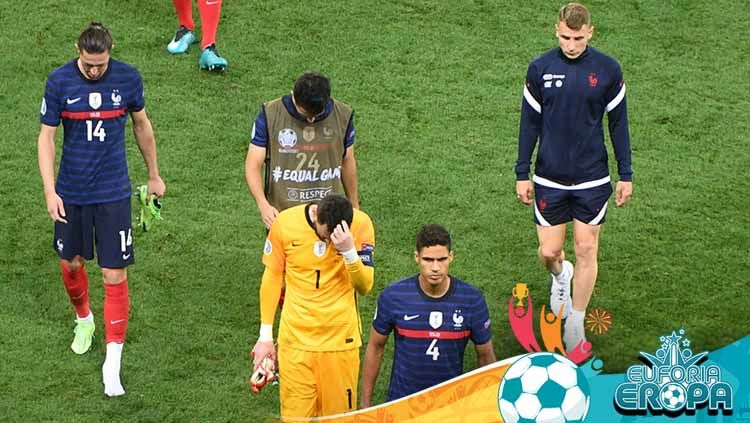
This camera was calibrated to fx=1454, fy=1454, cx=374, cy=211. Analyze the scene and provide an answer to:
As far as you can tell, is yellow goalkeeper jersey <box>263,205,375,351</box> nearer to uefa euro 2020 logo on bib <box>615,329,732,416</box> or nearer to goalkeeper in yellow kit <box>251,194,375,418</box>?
goalkeeper in yellow kit <box>251,194,375,418</box>

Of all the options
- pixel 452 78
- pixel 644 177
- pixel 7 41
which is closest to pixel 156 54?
pixel 7 41

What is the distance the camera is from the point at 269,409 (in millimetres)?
8656

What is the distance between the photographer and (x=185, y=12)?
1295 cm

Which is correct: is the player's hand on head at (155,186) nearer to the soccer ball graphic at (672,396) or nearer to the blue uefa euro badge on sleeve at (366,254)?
the blue uefa euro badge on sleeve at (366,254)

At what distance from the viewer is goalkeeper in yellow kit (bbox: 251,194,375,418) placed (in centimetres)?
762

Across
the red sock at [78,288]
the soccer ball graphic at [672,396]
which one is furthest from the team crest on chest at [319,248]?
the red sock at [78,288]

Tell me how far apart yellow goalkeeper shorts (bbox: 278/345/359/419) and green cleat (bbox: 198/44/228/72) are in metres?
5.35

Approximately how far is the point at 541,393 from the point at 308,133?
88.2 inches

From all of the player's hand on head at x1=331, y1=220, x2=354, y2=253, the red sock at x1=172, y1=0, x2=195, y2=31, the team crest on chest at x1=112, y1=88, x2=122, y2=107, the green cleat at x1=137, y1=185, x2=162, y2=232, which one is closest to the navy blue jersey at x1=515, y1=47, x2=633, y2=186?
the player's hand on head at x1=331, y1=220, x2=354, y2=253

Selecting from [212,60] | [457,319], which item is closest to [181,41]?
[212,60]

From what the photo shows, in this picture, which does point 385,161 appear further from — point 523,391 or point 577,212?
point 523,391

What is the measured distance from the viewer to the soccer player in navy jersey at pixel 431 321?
294 inches

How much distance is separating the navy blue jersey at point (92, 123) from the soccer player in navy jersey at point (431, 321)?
212cm

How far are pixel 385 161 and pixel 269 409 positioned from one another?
3.38 metres
